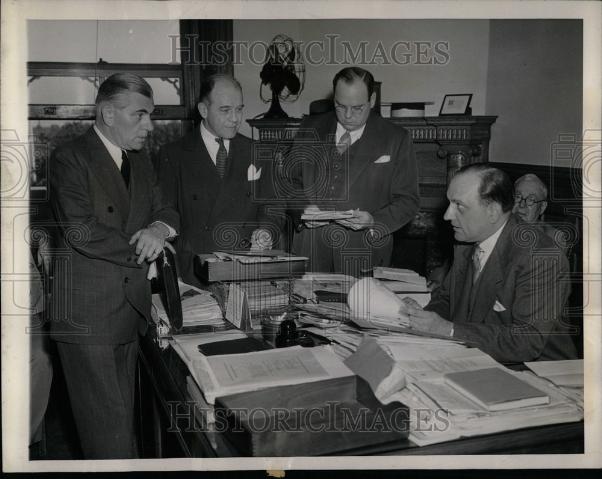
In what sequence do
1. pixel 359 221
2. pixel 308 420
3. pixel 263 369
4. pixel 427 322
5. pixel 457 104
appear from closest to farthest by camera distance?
pixel 308 420, pixel 263 369, pixel 427 322, pixel 359 221, pixel 457 104

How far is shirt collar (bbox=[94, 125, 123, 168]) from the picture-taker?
2000 millimetres

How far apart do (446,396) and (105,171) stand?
1.42 m

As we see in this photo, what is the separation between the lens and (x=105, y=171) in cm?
200

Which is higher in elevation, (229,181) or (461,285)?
(229,181)

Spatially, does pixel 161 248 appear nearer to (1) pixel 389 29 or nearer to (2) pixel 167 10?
(2) pixel 167 10

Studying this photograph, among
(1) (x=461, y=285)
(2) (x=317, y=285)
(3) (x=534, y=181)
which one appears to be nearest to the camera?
(1) (x=461, y=285)

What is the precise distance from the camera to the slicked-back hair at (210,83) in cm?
242

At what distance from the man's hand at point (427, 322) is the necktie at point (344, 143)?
0.97 metres

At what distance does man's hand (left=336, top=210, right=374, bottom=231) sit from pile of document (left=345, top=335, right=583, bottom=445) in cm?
99

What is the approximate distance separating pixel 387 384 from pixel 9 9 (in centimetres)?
169

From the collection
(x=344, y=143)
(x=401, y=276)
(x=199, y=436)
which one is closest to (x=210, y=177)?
(x=344, y=143)

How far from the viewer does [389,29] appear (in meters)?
1.94

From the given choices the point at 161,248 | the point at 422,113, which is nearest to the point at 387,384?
the point at 161,248

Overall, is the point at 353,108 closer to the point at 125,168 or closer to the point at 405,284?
the point at 405,284
